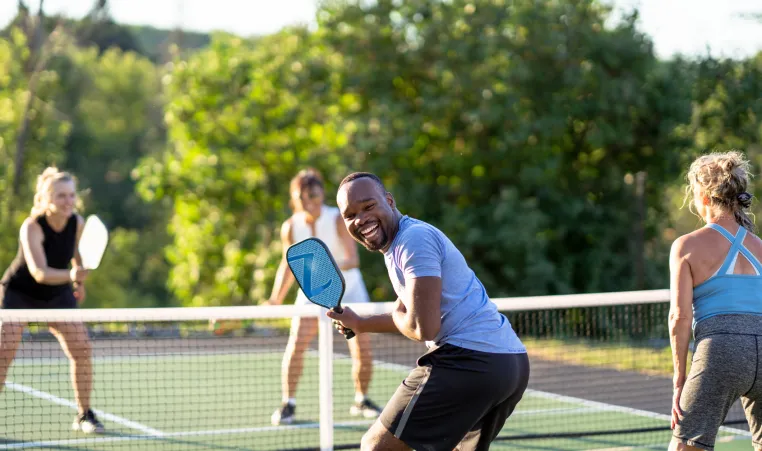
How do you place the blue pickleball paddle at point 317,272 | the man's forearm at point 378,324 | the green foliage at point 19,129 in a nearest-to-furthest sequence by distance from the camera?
1. the man's forearm at point 378,324
2. the blue pickleball paddle at point 317,272
3. the green foliage at point 19,129

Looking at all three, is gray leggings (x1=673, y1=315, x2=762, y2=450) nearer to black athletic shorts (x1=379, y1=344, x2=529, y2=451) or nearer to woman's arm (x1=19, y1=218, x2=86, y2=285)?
black athletic shorts (x1=379, y1=344, x2=529, y2=451)

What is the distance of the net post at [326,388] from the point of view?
6.54 meters

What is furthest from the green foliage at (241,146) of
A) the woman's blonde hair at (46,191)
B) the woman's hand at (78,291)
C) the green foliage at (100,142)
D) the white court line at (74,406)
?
the woman's blonde hair at (46,191)

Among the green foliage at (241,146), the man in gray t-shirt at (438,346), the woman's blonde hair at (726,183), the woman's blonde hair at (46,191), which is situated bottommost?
the man in gray t-shirt at (438,346)

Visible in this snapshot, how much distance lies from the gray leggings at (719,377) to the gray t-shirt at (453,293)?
886mm

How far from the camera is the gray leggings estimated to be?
4590 millimetres

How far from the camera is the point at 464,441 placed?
14.7ft

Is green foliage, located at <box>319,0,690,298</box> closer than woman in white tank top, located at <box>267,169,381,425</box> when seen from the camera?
No

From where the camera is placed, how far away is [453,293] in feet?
13.9

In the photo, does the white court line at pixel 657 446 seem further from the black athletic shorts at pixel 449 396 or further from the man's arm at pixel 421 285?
the man's arm at pixel 421 285

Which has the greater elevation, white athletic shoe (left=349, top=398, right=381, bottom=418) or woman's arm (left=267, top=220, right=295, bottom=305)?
woman's arm (left=267, top=220, right=295, bottom=305)

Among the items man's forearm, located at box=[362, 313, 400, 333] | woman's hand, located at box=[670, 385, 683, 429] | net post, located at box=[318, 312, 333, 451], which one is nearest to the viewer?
man's forearm, located at box=[362, 313, 400, 333]

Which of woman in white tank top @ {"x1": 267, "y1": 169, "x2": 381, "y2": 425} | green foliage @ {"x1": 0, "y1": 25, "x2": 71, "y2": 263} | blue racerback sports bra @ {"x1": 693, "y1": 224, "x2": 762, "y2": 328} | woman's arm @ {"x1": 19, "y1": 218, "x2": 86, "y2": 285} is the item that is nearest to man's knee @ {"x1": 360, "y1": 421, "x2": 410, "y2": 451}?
blue racerback sports bra @ {"x1": 693, "y1": 224, "x2": 762, "y2": 328}

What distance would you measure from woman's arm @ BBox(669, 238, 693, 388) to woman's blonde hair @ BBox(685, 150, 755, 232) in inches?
11.0
